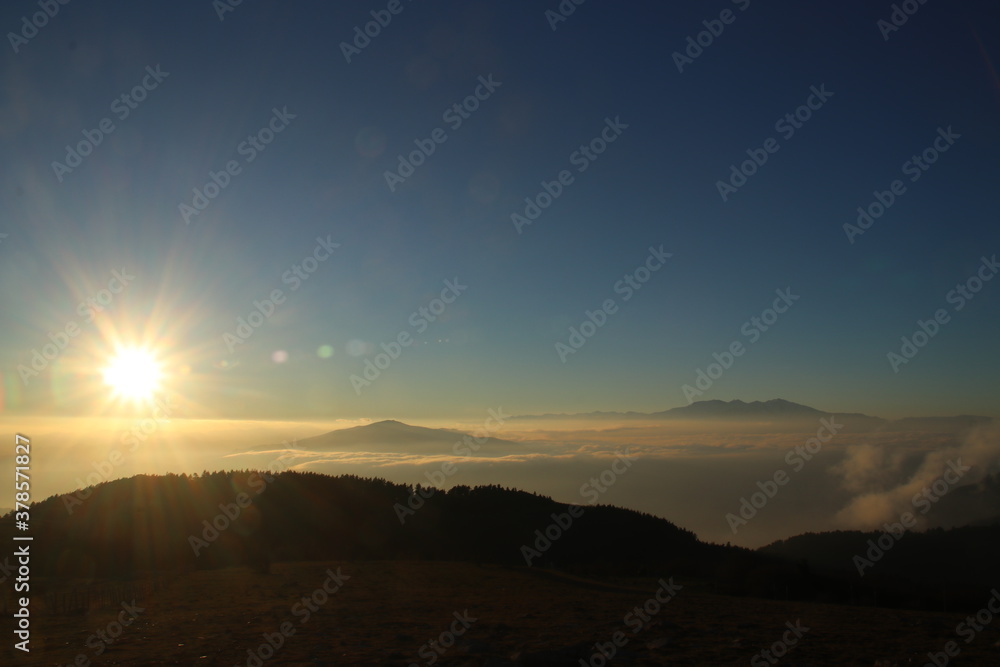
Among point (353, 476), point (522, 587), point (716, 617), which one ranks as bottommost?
point (716, 617)

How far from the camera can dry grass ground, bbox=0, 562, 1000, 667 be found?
38.8 feet

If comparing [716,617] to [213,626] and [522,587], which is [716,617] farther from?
[213,626]

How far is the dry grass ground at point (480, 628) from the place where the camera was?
11.8 metres

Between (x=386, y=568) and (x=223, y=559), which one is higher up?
(x=223, y=559)

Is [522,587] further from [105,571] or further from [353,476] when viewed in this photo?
[353,476]

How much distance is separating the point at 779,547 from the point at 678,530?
109 feet

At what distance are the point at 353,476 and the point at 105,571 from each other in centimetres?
3179

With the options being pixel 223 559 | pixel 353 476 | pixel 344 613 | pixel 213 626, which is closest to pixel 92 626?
pixel 213 626

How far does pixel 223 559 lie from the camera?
3309cm

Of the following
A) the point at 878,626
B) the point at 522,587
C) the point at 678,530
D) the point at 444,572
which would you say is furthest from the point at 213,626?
the point at 678,530

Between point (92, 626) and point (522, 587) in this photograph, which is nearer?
point (92, 626)

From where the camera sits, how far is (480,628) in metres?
14.5

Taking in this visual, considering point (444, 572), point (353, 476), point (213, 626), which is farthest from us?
point (353, 476)

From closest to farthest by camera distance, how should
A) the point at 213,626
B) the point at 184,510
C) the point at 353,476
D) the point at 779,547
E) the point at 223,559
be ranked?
1. the point at 213,626
2. the point at 223,559
3. the point at 184,510
4. the point at 353,476
5. the point at 779,547
